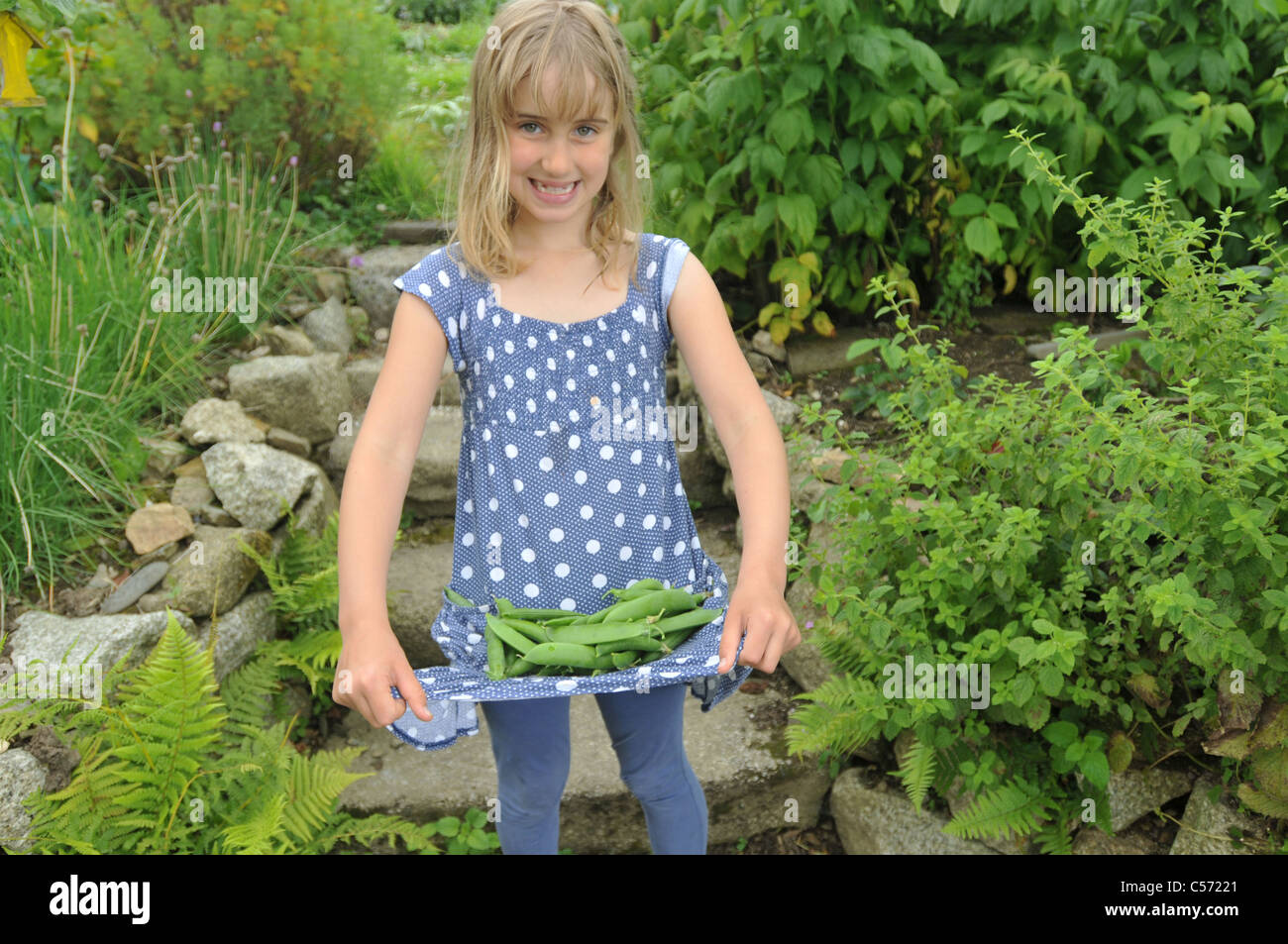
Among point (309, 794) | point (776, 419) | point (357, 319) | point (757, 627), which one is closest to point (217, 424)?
point (357, 319)

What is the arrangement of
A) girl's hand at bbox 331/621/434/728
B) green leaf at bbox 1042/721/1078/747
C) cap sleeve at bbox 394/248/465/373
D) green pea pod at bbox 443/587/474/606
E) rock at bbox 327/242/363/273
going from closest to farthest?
girl's hand at bbox 331/621/434/728
cap sleeve at bbox 394/248/465/373
green pea pod at bbox 443/587/474/606
green leaf at bbox 1042/721/1078/747
rock at bbox 327/242/363/273

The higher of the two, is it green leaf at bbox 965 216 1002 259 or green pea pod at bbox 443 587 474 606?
green leaf at bbox 965 216 1002 259

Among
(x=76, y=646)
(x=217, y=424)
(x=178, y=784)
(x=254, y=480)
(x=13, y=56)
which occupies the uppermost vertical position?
(x=13, y=56)

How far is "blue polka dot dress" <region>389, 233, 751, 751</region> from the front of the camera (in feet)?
7.24

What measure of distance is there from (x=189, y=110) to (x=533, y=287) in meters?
4.10

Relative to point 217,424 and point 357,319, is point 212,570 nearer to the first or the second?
point 217,424

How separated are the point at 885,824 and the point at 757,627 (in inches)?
67.1

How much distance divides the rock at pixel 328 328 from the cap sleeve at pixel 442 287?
3.21 metres

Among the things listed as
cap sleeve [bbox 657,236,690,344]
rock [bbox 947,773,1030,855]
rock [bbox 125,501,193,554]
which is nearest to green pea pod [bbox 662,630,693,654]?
cap sleeve [bbox 657,236,690,344]

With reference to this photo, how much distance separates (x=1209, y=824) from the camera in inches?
109

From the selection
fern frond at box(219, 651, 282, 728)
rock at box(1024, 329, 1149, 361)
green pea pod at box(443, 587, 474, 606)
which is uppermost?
rock at box(1024, 329, 1149, 361)

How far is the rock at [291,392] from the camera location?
4543 millimetres

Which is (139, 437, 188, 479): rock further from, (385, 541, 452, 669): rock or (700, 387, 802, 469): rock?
(700, 387, 802, 469): rock

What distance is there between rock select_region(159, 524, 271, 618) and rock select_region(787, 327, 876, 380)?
2365 mm
